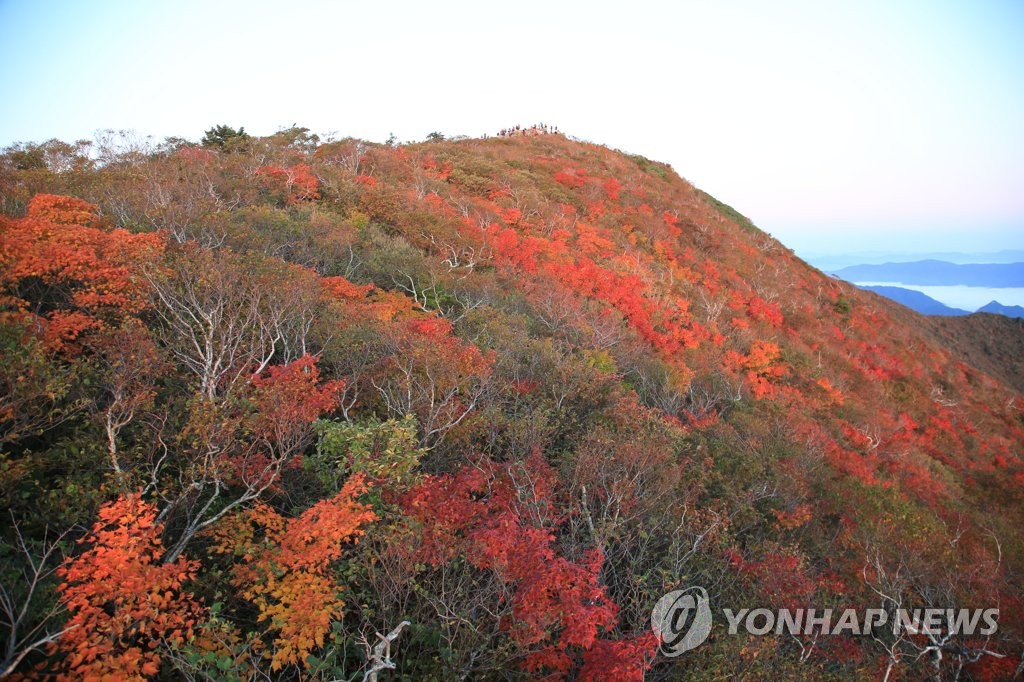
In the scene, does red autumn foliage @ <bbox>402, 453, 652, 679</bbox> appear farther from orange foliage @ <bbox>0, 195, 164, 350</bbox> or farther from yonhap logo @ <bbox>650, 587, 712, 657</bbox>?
orange foliage @ <bbox>0, 195, 164, 350</bbox>

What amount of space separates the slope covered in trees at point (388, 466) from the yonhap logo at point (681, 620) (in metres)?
0.29

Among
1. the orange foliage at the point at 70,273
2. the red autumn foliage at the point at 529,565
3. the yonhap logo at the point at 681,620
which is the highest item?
the orange foliage at the point at 70,273

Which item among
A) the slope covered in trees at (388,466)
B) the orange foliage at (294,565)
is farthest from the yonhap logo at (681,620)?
the orange foliage at (294,565)

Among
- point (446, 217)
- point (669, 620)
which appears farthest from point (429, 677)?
point (446, 217)

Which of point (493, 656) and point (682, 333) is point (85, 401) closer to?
point (493, 656)

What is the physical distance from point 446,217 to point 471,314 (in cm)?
1192

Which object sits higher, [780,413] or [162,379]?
[162,379]

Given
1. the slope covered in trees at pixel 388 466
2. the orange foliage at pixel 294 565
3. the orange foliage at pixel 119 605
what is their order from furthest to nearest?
1. the slope covered in trees at pixel 388 466
2. the orange foliage at pixel 294 565
3. the orange foliage at pixel 119 605

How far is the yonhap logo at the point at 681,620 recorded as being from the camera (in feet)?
32.2

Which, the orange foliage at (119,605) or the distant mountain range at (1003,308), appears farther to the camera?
the distant mountain range at (1003,308)

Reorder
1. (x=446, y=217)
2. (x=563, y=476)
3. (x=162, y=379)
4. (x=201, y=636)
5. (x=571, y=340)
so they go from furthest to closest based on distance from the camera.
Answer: (x=446, y=217) → (x=571, y=340) → (x=563, y=476) → (x=162, y=379) → (x=201, y=636)

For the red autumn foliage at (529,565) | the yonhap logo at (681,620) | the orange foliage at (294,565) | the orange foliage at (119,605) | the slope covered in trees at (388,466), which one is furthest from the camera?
the yonhap logo at (681,620)

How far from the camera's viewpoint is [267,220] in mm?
22219

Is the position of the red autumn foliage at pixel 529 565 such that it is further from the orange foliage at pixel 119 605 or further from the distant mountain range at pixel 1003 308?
the distant mountain range at pixel 1003 308
